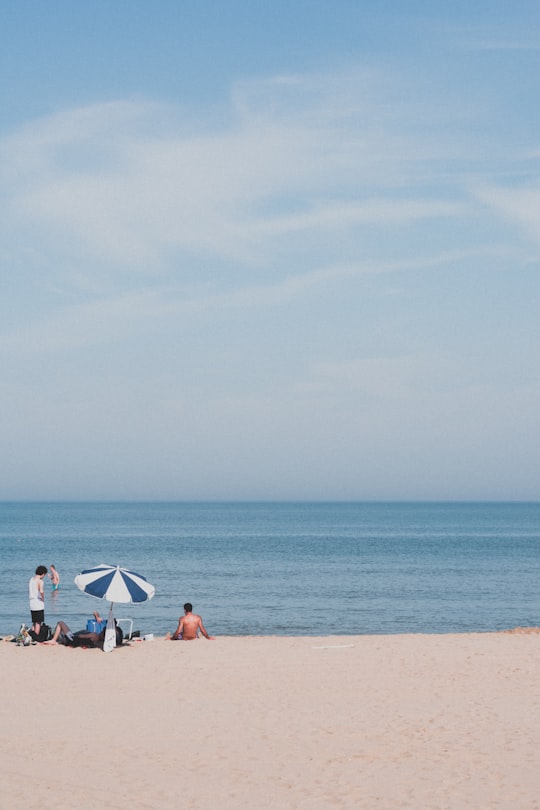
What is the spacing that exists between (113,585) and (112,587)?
0.06 metres

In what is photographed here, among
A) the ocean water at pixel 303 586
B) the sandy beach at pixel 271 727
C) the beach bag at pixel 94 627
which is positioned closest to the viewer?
the sandy beach at pixel 271 727

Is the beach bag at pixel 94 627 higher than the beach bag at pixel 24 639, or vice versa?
the beach bag at pixel 94 627

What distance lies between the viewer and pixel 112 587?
17.8m

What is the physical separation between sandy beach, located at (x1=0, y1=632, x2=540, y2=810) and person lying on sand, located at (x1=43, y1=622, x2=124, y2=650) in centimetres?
33

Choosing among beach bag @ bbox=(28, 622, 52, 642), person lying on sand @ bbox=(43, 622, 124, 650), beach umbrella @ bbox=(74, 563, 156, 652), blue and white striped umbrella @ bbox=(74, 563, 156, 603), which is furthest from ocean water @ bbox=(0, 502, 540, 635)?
blue and white striped umbrella @ bbox=(74, 563, 156, 603)

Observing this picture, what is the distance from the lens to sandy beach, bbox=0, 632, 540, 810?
920 centimetres

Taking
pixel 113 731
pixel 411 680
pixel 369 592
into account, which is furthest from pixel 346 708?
pixel 369 592

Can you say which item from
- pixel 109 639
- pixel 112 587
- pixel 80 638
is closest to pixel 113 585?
pixel 112 587

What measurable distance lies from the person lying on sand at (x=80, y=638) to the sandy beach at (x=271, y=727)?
1.07 ft

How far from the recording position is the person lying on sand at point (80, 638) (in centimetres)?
1830

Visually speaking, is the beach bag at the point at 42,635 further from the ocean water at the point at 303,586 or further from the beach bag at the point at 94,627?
the ocean water at the point at 303,586

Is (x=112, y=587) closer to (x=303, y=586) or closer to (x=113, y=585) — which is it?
(x=113, y=585)

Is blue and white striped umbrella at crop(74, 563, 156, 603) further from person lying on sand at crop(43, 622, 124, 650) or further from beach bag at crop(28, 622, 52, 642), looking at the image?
beach bag at crop(28, 622, 52, 642)

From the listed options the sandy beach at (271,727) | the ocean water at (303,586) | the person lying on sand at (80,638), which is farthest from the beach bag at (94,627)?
the ocean water at (303,586)
